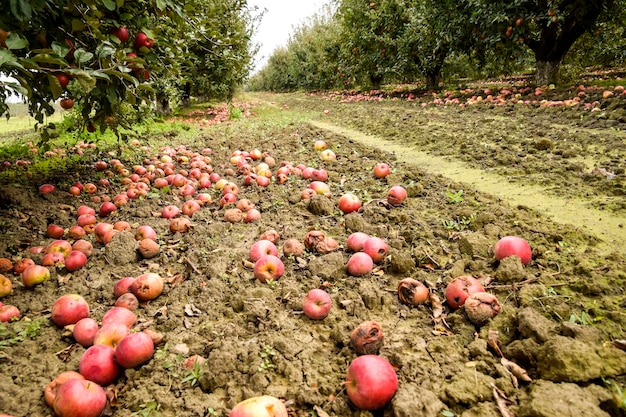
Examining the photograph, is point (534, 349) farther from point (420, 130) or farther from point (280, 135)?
point (280, 135)

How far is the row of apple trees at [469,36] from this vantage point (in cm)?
1135

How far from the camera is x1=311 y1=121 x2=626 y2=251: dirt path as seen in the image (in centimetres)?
327

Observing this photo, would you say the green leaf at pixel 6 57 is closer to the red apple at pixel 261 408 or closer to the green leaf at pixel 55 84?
the green leaf at pixel 55 84

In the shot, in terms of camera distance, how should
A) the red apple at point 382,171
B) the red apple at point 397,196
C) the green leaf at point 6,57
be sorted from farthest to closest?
the red apple at point 382,171, the red apple at point 397,196, the green leaf at point 6,57

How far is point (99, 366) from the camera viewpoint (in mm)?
2174

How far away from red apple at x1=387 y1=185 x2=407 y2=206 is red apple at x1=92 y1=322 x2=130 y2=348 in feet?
9.98

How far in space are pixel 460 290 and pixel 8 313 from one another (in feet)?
11.3

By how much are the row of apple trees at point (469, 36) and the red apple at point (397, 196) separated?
10085mm

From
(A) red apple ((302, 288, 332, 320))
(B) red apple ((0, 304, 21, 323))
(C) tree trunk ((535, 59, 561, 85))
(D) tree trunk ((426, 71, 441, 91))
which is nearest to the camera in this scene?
(A) red apple ((302, 288, 332, 320))

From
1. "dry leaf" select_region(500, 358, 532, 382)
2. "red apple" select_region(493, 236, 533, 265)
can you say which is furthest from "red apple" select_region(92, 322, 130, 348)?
"red apple" select_region(493, 236, 533, 265)

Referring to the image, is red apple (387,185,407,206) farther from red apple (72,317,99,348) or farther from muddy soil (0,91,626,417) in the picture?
red apple (72,317,99,348)

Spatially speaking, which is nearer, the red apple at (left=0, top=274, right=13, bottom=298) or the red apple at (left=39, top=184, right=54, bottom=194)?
the red apple at (left=0, top=274, right=13, bottom=298)

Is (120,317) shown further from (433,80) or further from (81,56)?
(433,80)

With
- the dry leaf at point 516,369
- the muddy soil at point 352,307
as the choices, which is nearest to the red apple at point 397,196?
the muddy soil at point 352,307
